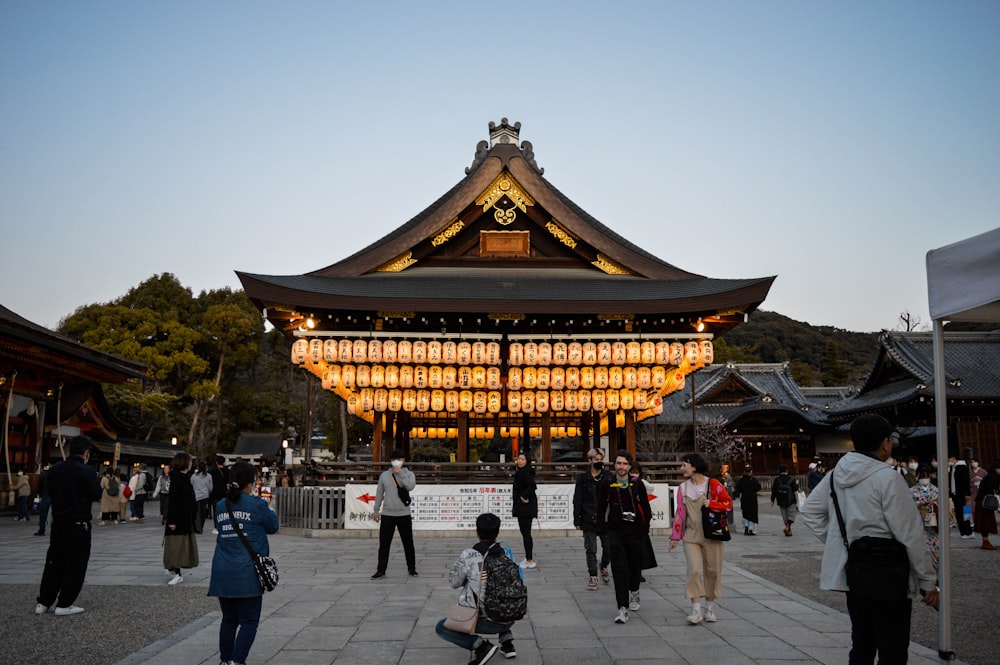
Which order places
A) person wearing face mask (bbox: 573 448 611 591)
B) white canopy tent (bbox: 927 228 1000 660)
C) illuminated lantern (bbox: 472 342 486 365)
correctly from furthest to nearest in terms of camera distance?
1. illuminated lantern (bbox: 472 342 486 365)
2. person wearing face mask (bbox: 573 448 611 591)
3. white canopy tent (bbox: 927 228 1000 660)

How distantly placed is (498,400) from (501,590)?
42.6ft

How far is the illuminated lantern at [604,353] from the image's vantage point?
17953mm

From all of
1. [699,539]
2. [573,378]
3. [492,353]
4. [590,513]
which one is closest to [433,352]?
[492,353]

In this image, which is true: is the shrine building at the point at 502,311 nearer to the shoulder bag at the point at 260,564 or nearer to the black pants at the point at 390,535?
the black pants at the point at 390,535

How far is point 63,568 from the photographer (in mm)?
7770

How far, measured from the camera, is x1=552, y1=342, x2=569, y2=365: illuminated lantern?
1800 cm

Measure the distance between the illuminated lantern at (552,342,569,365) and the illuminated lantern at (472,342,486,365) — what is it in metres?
1.79

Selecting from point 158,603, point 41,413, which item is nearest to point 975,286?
point 158,603

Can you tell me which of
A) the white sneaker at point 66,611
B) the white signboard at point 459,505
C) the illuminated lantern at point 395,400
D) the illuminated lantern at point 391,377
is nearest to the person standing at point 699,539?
the white sneaker at point 66,611

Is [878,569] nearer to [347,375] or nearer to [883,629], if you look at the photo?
[883,629]

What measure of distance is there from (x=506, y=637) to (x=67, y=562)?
5.15 m

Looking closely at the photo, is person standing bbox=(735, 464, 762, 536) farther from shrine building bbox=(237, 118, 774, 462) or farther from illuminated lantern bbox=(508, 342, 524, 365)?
illuminated lantern bbox=(508, 342, 524, 365)

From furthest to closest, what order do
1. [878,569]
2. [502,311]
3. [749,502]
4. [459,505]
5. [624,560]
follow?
1. [749,502]
2. [502,311]
3. [459,505]
4. [624,560]
5. [878,569]

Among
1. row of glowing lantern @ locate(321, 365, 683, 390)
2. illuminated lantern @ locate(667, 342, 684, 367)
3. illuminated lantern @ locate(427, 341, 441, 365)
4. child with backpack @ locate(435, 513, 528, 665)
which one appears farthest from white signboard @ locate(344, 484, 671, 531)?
child with backpack @ locate(435, 513, 528, 665)
